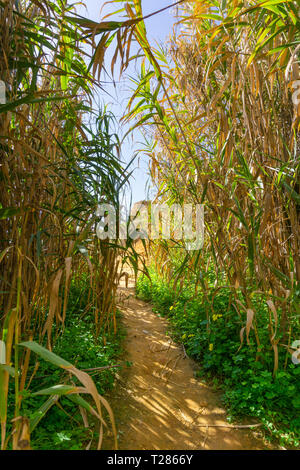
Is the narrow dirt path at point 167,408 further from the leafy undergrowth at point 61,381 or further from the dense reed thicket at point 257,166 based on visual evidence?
the dense reed thicket at point 257,166

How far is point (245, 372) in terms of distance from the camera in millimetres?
1479

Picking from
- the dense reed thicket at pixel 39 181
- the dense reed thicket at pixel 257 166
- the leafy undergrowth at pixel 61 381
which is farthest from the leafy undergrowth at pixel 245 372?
the dense reed thicket at pixel 39 181

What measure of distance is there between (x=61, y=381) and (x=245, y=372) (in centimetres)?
102

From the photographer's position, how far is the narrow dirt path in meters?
1.20

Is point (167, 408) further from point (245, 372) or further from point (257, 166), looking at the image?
point (257, 166)

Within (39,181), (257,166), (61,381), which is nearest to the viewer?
(61,381)

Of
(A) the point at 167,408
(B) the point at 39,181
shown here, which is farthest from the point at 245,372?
(B) the point at 39,181

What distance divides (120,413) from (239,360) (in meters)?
0.65

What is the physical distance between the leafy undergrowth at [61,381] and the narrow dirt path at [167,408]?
3.7 inches

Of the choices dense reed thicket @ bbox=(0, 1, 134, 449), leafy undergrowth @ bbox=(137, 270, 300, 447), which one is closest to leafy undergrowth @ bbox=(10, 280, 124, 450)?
dense reed thicket @ bbox=(0, 1, 134, 449)

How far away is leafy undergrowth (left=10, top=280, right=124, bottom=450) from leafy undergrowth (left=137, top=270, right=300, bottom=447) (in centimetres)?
53
